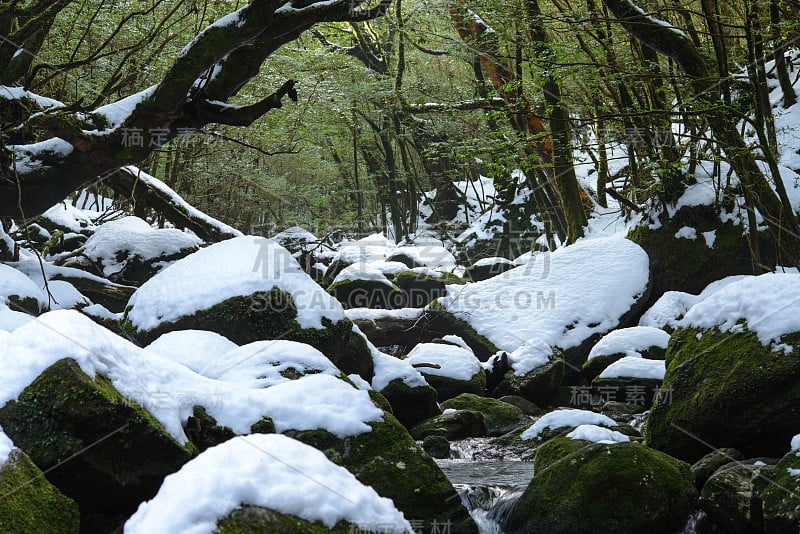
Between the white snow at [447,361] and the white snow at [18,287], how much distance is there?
465cm

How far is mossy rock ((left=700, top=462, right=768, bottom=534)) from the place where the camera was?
14.6 feet

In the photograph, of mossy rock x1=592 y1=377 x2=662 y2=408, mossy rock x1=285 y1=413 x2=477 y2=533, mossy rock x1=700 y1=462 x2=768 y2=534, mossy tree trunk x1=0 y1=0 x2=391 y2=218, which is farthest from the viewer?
mossy rock x1=592 y1=377 x2=662 y2=408

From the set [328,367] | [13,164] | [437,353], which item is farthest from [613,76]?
[13,164]

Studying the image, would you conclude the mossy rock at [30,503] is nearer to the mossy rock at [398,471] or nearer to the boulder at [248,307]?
the mossy rock at [398,471]

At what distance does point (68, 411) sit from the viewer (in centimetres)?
405

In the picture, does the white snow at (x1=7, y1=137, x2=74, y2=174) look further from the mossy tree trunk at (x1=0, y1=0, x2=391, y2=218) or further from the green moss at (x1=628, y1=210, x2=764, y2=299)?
the green moss at (x1=628, y1=210, x2=764, y2=299)

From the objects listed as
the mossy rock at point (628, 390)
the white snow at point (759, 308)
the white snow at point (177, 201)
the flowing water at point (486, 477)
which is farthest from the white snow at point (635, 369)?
the white snow at point (177, 201)

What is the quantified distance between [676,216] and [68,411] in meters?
11.6

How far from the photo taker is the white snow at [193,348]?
6.46 m

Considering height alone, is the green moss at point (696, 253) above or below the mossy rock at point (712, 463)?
above

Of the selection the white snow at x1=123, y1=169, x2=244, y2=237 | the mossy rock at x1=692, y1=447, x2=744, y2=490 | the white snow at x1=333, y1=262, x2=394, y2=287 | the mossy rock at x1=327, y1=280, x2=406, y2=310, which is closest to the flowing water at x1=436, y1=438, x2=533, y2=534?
the mossy rock at x1=692, y1=447, x2=744, y2=490

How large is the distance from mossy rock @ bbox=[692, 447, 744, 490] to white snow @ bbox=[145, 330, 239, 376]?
12.9ft

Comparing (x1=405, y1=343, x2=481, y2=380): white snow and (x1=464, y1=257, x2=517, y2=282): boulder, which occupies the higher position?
(x1=464, y1=257, x2=517, y2=282): boulder

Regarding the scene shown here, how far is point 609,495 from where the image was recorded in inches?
194
